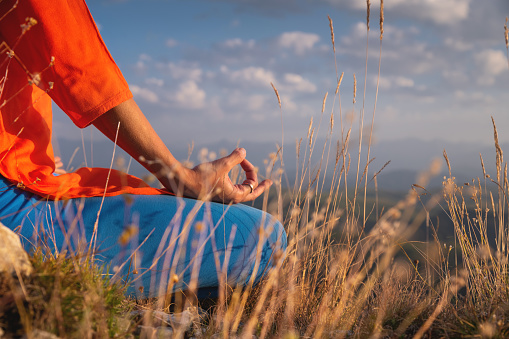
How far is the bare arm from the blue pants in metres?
0.07

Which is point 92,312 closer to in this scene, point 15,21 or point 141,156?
point 141,156

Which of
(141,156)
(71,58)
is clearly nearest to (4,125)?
(71,58)

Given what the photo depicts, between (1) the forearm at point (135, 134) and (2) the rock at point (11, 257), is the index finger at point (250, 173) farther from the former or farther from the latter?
(2) the rock at point (11, 257)

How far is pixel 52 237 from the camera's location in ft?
4.66

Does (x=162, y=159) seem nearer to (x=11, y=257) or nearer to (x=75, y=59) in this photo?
(x=75, y=59)

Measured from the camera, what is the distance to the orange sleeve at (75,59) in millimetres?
1222

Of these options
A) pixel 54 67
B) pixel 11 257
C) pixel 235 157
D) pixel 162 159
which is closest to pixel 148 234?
pixel 162 159

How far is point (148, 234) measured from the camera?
1.50 meters

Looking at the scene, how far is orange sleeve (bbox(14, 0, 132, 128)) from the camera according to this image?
1.22m

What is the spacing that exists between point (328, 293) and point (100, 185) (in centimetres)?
115

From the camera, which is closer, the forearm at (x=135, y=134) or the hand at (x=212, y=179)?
the forearm at (x=135, y=134)

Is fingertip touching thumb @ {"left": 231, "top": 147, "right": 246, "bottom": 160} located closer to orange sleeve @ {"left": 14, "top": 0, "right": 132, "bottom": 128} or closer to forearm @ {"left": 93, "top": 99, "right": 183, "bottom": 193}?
forearm @ {"left": 93, "top": 99, "right": 183, "bottom": 193}

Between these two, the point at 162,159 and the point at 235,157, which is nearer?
the point at 162,159

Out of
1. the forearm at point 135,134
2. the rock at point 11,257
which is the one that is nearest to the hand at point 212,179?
the forearm at point 135,134
